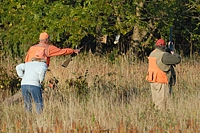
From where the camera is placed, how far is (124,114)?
33.0ft

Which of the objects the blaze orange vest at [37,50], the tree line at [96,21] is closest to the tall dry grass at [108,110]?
the blaze orange vest at [37,50]

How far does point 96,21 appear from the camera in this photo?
19719 millimetres

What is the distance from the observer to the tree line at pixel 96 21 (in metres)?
19.5

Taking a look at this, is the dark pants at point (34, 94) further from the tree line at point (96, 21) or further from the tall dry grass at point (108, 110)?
the tree line at point (96, 21)

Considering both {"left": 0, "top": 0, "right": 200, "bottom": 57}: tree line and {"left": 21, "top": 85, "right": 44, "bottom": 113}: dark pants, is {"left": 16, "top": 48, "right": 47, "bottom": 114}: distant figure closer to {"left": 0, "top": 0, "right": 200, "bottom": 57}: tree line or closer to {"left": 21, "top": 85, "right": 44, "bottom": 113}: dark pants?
{"left": 21, "top": 85, "right": 44, "bottom": 113}: dark pants

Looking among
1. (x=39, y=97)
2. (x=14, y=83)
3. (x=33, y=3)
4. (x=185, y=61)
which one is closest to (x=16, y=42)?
(x=33, y=3)

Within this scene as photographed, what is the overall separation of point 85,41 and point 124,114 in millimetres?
14091

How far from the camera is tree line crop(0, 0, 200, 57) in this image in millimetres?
19547

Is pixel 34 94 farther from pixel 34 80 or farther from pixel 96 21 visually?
pixel 96 21

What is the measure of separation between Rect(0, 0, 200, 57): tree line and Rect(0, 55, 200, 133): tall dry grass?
12.3 feet

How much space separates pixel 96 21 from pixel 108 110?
936 cm

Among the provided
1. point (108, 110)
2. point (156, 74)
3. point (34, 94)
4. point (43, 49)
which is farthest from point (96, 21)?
point (34, 94)

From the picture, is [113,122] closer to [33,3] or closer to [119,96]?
[119,96]

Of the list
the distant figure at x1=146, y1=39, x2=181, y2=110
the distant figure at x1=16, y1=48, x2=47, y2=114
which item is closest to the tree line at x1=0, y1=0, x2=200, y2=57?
the distant figure at x1=146, y1=39, x2=181, y2=110
